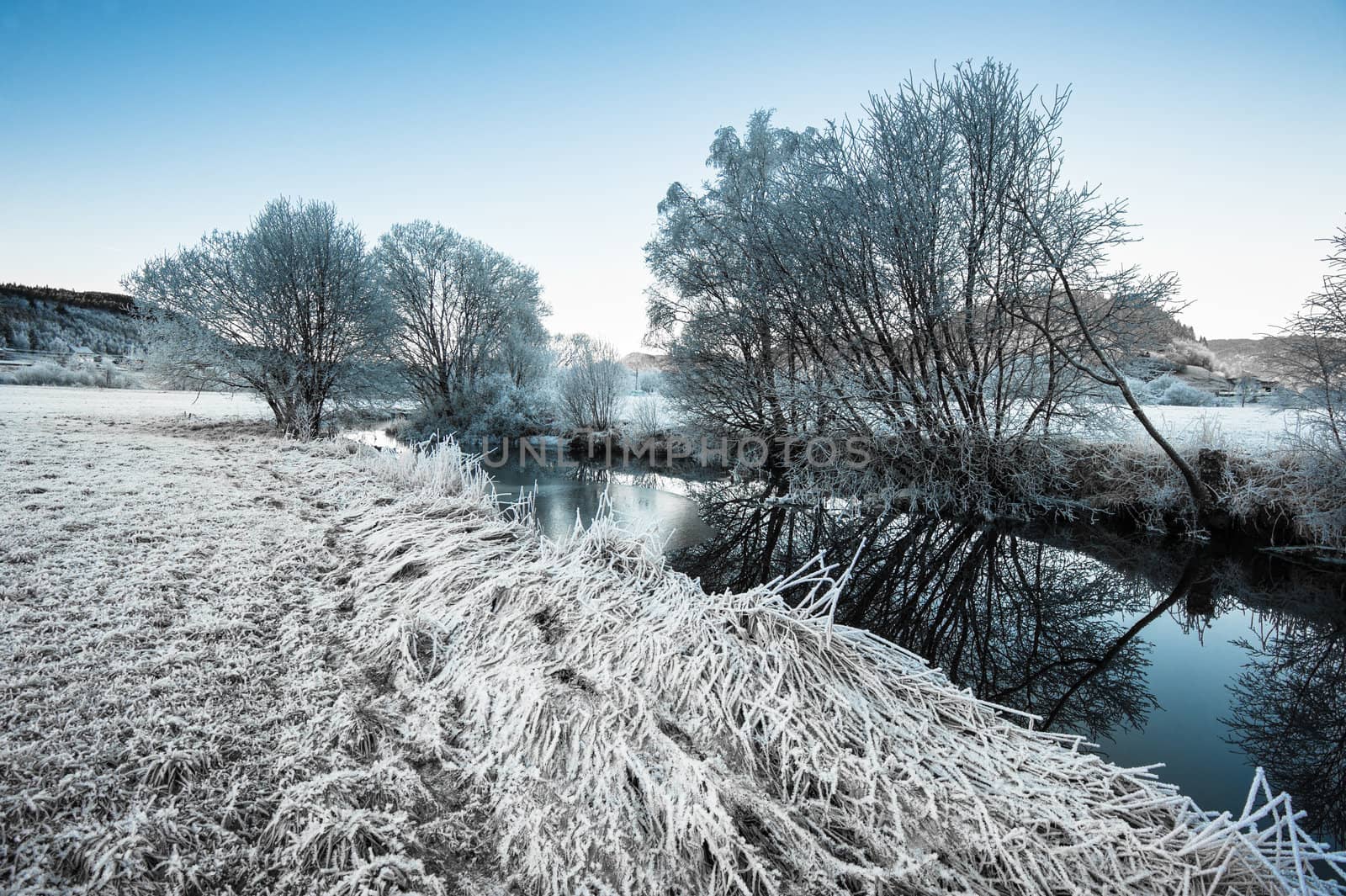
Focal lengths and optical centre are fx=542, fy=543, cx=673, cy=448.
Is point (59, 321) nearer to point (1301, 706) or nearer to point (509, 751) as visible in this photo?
point (509, 751)

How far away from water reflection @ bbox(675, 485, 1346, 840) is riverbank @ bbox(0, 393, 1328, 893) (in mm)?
614

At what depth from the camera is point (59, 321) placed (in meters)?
32.2

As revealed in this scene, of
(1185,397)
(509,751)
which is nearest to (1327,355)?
(509,751)

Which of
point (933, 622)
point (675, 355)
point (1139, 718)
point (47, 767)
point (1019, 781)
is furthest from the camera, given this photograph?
point (675, 355)

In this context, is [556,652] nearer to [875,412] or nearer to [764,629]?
[764,629]

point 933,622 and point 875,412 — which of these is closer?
point 933,622

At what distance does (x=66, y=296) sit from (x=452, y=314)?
35875 mm

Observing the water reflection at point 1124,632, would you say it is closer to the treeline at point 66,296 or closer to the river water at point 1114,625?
the river water at point 1114,625

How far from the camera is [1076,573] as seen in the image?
4898 millimetres

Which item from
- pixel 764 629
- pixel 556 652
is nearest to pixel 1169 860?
pixel 764 629

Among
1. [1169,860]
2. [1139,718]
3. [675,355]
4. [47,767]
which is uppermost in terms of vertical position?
[675,355]

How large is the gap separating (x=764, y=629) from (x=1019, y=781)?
927 millimetres

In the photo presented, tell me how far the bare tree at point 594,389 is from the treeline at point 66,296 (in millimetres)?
33679

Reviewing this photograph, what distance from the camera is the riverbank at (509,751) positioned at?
131cm
